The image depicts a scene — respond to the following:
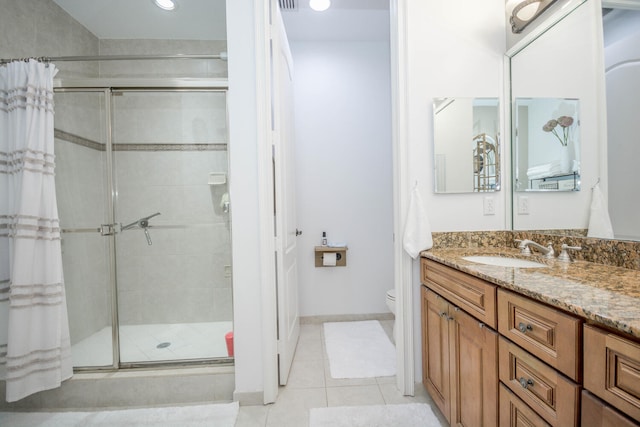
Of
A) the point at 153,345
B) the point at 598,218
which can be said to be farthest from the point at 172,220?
the point at 598,218

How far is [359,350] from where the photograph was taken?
7.04 feet

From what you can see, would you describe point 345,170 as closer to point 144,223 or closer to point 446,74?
point 446,74

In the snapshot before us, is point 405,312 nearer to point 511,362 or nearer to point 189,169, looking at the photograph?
point 511,362

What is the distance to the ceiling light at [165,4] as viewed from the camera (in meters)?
2.09

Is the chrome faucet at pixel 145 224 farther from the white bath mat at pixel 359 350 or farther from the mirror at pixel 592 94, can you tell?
the mirror at pixel 592 94

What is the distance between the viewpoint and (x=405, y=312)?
64.2 inches

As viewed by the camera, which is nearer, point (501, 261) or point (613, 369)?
point (613, 369)

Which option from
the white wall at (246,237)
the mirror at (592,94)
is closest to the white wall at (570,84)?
the mirror at (592,94)

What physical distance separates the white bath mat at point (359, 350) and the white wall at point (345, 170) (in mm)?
212

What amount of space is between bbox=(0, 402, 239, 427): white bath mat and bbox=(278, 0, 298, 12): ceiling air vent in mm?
2956

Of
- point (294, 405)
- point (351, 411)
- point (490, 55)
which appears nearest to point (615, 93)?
point (490, 55)

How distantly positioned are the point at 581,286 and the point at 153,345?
100 inches

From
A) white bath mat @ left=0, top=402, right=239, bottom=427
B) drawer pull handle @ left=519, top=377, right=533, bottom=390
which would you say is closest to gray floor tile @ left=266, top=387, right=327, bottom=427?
white bath mat @ left=0, top=402, right=239, bottom=427

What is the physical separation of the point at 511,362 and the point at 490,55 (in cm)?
180
